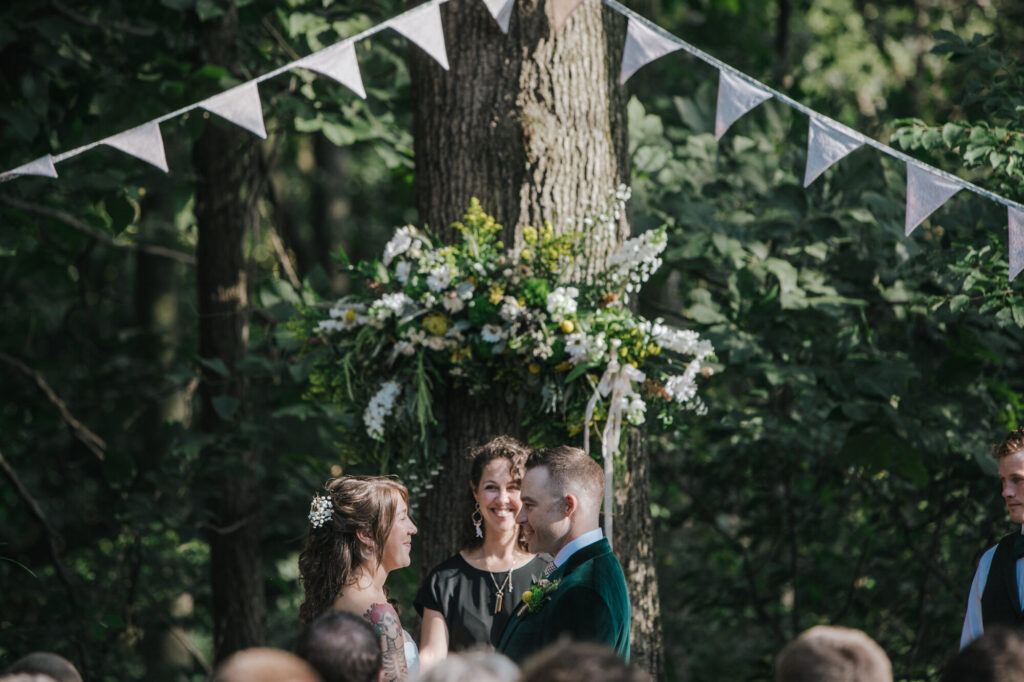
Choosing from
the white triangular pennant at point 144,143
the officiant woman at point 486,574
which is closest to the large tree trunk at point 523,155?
the officiant woman at point 486,574

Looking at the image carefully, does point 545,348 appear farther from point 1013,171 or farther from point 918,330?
point 918,330

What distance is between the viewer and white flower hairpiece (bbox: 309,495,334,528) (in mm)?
3281

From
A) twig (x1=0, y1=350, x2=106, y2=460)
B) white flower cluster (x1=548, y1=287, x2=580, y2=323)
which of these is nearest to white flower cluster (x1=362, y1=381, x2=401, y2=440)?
white flower cluster (x1=548, y1=287, x2=580, y2=323)

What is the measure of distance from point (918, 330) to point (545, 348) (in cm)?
251

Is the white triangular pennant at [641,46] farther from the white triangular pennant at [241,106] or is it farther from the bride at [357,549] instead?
the bride at [357,549]

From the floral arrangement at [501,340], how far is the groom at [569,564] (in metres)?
0.66

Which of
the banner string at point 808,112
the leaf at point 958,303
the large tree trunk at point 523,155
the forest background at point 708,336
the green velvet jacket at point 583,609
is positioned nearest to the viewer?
the green velvet jacket at point 583,609

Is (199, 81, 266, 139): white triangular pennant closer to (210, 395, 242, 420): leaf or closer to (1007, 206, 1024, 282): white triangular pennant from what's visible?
(210, 395, 242, 420): leaf

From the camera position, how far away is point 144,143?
3762mm

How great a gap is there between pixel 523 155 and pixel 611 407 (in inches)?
49.1

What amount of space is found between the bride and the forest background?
4.30 ft

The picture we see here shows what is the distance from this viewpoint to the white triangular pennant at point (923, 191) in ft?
12.4

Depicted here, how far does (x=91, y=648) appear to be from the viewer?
589cm

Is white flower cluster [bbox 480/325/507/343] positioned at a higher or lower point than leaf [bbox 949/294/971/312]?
lower
